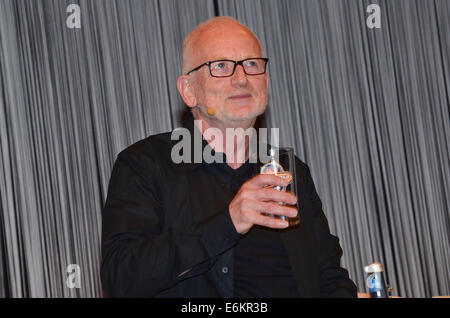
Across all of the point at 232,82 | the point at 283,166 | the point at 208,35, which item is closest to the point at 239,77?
the point at 232,82

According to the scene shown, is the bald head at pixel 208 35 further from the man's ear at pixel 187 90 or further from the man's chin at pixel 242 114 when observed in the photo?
the man's chin at pixel 242 114

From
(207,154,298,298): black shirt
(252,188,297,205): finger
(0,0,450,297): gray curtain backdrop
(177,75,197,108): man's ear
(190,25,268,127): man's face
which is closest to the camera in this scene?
(252,188,297,205): finger

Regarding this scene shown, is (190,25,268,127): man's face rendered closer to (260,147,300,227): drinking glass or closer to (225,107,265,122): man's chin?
(225,107,265,122): man's chin

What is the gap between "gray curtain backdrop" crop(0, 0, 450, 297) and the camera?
2699 mm

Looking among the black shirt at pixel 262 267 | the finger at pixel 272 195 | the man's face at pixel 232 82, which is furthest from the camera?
the man's face at pixel 232 82

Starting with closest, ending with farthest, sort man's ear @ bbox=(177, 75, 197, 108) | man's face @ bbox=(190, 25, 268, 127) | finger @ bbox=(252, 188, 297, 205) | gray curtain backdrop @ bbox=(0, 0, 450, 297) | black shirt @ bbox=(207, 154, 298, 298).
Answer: finger @ bbox=(252, 188, 297, 205), black shirt @ bbox=(207, 154, 298, 298), man's face @ bbox=(190, 25, 268, 127), man's ear @ bbox=(177, 75, 197, 108), gray curtain backdrop @ bbox=(0, 0, 450, 297)

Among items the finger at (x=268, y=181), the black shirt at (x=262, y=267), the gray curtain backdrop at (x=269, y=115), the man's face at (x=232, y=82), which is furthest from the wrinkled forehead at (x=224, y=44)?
the gray curtain backdrop at (x=269, y=115)

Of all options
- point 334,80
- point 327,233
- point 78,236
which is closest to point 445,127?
point 334,80

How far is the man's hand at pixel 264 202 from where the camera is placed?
1.25m

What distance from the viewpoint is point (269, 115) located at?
9.73 feet

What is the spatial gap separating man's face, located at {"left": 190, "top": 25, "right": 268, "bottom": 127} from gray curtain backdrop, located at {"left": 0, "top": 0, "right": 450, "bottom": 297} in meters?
1.14

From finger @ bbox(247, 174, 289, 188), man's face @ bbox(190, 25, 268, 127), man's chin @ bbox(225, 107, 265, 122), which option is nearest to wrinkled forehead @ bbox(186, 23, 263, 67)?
man's face @ bbox(190, 25, 268, 127)

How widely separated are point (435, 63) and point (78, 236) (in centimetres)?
217
